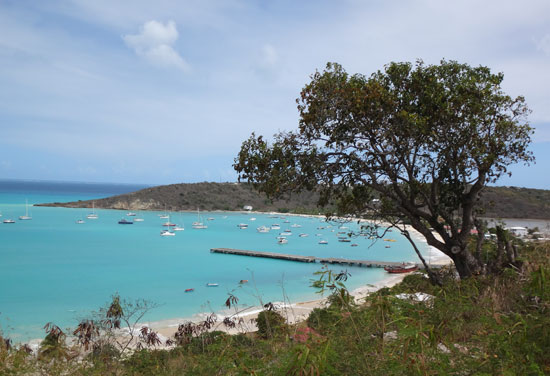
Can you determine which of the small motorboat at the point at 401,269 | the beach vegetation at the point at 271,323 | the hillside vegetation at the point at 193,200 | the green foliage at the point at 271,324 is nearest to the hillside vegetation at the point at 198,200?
the hillside vegetation at the point at 193,200

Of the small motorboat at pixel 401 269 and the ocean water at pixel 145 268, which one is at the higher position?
the small motorboat at pixel 401 269

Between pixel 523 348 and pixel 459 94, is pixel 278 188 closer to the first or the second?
pixel 459 94

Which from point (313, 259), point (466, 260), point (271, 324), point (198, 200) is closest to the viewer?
point (466, 260)

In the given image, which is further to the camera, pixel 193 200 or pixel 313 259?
pixel 193 200

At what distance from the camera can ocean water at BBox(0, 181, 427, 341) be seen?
23906 mm

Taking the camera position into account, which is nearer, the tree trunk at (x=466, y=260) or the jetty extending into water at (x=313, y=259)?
the tree trunk at (x=466, y=260)

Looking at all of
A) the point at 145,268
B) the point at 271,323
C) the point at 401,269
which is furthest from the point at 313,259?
the point at 271,323

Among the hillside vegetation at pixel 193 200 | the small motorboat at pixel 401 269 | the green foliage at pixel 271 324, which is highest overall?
the hillside vegetation at pixel 193 200

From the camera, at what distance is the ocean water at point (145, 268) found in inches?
941

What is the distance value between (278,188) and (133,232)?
58113 millimetres

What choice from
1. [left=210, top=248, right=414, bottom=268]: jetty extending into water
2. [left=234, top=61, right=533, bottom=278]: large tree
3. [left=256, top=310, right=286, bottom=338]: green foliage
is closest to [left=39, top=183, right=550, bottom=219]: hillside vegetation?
[left=210, top=248, right=414, bottom=268]: jetty extending into water

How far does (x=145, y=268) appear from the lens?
1474 inches

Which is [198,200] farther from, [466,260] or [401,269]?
[466,260]

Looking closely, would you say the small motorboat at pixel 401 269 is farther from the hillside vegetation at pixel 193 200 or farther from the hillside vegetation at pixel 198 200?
the hillside vegetation at pixel 193 200
